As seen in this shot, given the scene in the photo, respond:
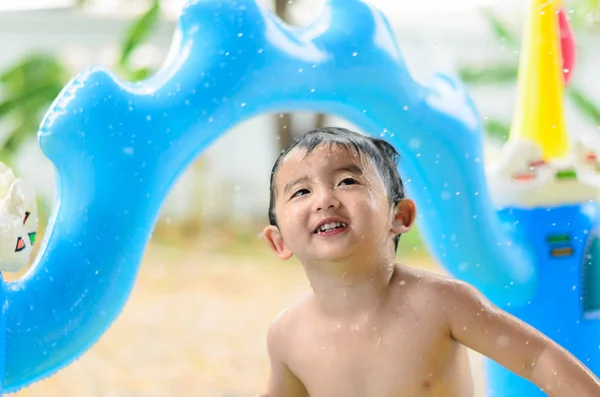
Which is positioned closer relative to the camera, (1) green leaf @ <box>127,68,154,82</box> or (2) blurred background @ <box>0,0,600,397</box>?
(2) blurred background @ <box>0,0,600,397</box>

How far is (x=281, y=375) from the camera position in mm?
1471

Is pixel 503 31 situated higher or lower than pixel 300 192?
lower

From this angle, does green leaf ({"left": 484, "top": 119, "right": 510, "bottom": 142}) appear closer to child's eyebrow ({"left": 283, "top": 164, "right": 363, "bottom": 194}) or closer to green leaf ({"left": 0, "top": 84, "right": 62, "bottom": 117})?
green leaf ({"left": 0, "top": 84, "right": 62, "bottom": 117})

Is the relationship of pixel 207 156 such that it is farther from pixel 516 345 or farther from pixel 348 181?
pixel 516 345

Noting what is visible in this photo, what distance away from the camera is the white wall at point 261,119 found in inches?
261

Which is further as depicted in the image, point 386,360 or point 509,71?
point 509,71

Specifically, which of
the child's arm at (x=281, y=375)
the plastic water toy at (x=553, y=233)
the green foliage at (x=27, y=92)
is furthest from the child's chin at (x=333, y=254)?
the green foliage at (x=27, y=92)

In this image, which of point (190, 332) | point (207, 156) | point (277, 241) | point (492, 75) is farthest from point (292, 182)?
point (207, 156)

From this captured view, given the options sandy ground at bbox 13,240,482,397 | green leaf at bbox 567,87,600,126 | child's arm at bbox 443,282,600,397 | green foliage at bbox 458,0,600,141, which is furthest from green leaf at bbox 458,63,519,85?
child's arm at bbox 443,282,600,397

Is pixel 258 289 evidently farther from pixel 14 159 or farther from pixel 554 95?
pixel 554 95

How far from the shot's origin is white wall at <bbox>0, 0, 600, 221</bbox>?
6629mm

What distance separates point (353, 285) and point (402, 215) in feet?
0.49

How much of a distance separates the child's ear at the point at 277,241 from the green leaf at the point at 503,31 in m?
4.70

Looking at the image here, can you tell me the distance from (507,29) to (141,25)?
2.51 metres
